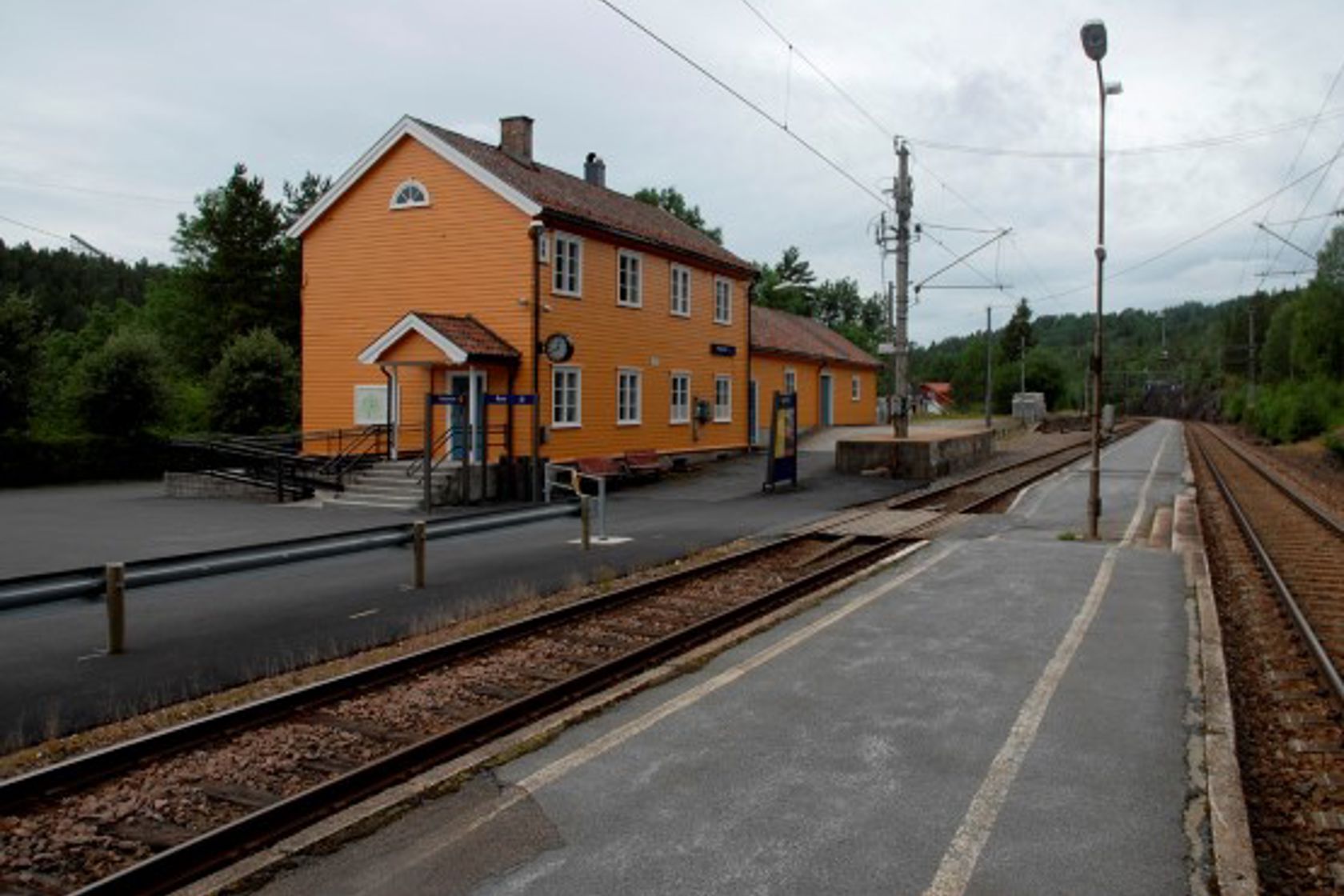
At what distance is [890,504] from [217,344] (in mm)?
46748

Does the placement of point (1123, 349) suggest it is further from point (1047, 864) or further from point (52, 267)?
point (1047, 864)

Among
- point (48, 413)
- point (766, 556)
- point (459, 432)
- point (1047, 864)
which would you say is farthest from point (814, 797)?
point (48, 413)

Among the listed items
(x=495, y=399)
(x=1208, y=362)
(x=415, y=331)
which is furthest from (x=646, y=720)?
(x=1208, y=362)

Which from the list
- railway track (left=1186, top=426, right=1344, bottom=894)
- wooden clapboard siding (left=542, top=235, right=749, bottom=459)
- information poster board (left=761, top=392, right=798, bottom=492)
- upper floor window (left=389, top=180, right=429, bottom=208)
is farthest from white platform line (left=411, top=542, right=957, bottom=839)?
upper floor window (left=389, top=180, right=429, bottom=208)

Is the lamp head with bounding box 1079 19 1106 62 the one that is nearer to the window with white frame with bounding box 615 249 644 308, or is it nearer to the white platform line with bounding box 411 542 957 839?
the white platform line with bounding box 411 542 957 839

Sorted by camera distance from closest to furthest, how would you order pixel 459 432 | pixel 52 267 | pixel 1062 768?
pixel 1062 768 → pixel 459 432 → pixel 52 267

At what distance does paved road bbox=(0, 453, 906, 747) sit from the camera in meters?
7.53

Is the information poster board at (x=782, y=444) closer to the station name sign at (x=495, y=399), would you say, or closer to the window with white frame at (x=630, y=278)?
the station name sign at (x=495, y=399)

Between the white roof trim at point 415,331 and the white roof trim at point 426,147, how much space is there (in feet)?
11.7

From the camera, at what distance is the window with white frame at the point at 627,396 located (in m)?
26.5

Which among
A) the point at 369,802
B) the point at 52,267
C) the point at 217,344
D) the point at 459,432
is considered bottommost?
the point at 369,802

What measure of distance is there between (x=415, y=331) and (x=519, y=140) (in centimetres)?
804

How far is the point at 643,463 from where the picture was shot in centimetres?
2597

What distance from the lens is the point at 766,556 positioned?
1379 centimetres
